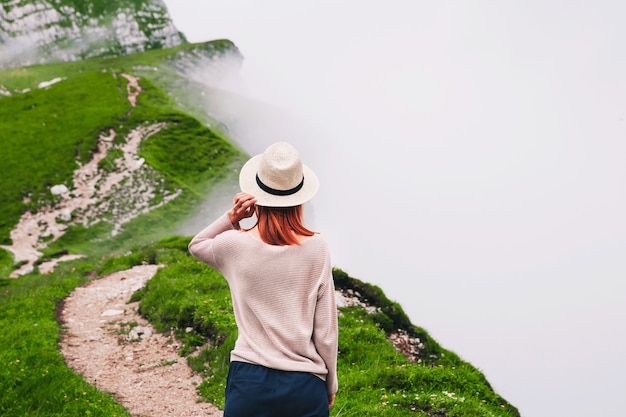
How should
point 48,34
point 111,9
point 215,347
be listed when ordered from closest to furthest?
point 215,347
point 48,34
point 111,9

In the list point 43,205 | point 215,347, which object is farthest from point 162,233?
point 215,347

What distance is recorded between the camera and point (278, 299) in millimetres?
4238

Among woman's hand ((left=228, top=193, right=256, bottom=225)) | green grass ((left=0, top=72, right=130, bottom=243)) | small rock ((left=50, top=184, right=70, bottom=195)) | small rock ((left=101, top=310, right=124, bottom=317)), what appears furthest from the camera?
green grass ((left=0, top=72, right=130, bottom=243))

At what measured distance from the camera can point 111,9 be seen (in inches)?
6107

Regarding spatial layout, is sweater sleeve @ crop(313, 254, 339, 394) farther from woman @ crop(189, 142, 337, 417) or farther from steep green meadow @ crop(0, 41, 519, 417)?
steep green meadow @ crop(0, 41, 519, 417)

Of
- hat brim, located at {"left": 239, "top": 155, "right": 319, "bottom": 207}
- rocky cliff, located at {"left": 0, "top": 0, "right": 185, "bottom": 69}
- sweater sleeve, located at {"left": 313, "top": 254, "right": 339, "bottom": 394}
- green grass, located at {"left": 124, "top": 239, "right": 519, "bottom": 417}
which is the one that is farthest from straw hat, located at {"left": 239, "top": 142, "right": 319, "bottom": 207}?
rocky cliff, located at {"left": 0, "top": 0, "right": 185, "bottom": 69}

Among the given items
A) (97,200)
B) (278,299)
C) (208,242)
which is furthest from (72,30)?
(278,299)

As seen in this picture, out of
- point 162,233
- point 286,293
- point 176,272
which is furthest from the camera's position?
point 162,233

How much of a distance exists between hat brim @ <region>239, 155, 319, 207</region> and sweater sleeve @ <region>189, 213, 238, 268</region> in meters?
0.39

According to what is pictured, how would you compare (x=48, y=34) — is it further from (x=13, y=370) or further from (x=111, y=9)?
(x=13, y=370)

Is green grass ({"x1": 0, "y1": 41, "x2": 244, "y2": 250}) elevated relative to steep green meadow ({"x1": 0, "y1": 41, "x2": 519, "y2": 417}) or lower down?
lower down

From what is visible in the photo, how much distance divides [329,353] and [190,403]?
7859 mm

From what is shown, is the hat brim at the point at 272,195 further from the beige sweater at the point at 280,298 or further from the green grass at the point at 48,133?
the green grass at the point at 48,133

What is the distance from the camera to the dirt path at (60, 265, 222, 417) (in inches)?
436
